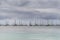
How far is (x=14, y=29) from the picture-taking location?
48.3m

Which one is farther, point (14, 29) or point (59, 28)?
point (14, 29)

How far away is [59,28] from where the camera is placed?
143 feet

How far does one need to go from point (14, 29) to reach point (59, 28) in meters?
11.9
